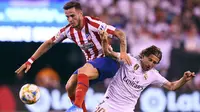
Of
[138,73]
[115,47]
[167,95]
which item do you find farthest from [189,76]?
[115,47]

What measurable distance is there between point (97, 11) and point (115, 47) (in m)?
1.02

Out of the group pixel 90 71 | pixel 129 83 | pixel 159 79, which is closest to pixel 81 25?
pixel 90 71

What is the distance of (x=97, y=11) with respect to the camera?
16562 mm

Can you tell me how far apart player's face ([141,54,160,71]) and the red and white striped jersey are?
589 millimetres

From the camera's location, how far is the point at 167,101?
49.5ft

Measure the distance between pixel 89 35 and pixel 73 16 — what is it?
1.34 feet

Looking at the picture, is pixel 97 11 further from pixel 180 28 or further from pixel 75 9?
pixel 75 9

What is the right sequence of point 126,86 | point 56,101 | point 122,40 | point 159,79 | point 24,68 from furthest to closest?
1. point 56,101
2. point 24,68
3. point 159,79
4. point 126,86
5. point 122,40

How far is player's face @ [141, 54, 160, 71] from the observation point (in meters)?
8.88

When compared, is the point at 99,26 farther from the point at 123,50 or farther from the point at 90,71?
the point at 90,71

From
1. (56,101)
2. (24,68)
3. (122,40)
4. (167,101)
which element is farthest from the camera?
(167,101)

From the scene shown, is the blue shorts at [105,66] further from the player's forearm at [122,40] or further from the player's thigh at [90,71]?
the player's forearm at [122,40]

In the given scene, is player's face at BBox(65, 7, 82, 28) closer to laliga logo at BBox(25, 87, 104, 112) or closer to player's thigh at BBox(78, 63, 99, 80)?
player's thigh at BBox(78, 63, 99, 80)

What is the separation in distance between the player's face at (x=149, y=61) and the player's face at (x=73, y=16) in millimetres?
994
